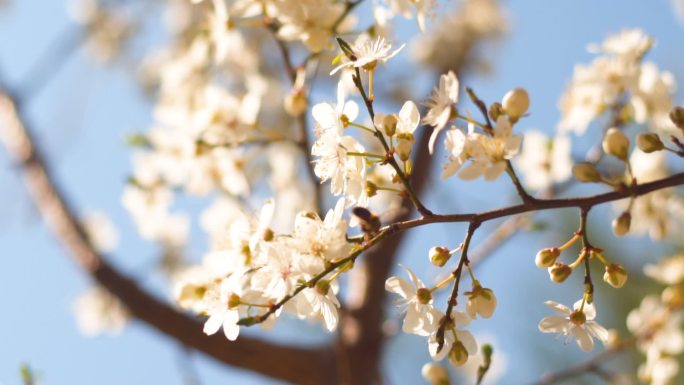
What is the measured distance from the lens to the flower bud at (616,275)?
72cm

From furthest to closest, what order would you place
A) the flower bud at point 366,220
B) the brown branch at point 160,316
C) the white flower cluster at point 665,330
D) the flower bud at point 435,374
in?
1. the brown branch at point 160,316
2. the white flower cluster at point 665,330
3. the flower bud at point 435,374
4. the flower bud at point 366,220

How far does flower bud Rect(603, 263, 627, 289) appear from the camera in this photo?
0.72 m

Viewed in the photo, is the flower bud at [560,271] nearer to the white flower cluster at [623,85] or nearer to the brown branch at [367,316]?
the white flower cluster at [623,85]

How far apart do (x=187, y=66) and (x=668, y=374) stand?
1017 millimetres

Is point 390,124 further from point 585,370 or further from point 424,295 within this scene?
point 585,370

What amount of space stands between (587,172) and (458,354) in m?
0.21

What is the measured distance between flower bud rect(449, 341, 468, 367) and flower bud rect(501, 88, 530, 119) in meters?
0.22

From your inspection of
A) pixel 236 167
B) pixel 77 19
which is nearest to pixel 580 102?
pixel 236 167

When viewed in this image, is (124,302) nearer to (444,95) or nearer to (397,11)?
(397,11)

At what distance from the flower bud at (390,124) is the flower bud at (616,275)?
242mm

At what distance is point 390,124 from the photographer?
2.36ft

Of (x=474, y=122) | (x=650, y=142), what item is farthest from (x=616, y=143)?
(x=474, y=122)

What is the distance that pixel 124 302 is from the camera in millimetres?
1612

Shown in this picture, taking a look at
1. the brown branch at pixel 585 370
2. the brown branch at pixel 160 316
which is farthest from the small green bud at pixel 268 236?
the brown branch at pixel 160 316
